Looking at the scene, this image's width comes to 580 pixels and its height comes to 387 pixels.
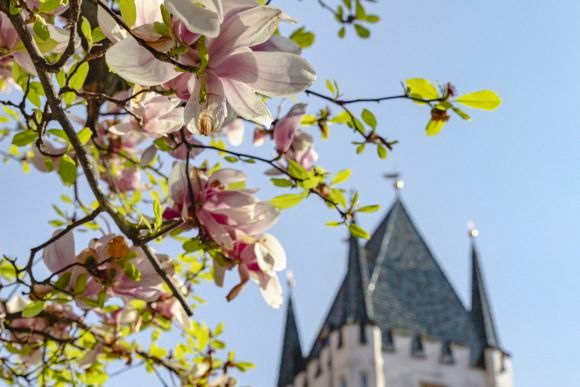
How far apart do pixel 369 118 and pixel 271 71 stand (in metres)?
0.89

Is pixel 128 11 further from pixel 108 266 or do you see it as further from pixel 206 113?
pixel 108 266

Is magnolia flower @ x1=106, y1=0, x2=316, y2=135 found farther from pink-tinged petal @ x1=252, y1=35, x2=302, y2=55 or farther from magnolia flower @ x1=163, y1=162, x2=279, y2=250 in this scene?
magnolia flower @ x1=163, y1=162, x2=279, y2=250

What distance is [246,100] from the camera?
1.18m

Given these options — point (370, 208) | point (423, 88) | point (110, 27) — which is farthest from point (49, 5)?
point (370, 208)

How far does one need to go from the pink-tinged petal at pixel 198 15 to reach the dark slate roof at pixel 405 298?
85.0 ft

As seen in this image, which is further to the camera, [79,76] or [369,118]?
[369,118]

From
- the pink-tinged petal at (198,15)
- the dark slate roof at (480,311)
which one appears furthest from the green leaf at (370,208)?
the dark slate roof at (480,311)

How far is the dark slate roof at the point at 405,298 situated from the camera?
1069 inches

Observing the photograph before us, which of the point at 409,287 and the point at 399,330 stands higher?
the point at 409,287

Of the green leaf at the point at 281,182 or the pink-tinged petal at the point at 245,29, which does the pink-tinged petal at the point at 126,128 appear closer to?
the green leaf at the point at 281,182

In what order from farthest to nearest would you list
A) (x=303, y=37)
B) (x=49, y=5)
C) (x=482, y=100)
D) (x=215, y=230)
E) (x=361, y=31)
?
(x=361, y=31) → (x=303, y=37) → (x=215, y=230) → (x=482, y=100) → (x=49, y=5)

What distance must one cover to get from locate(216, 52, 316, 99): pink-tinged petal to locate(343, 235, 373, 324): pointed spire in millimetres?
25639

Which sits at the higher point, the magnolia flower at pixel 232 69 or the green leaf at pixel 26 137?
the green leaf at pixel 26 137

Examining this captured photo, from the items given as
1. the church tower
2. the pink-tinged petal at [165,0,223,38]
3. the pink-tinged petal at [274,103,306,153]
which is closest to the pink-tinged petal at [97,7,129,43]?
the pink-tinged petal at [165,0,223,38]
